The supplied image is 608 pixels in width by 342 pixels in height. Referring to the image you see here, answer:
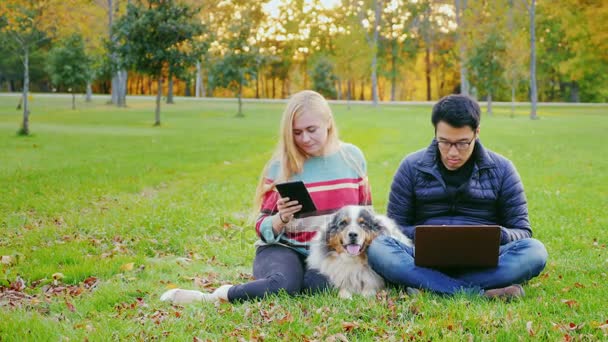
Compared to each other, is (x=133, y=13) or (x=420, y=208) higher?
(x=133, y=13)

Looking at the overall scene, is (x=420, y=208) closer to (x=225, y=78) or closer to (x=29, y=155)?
(x=29, y=155)

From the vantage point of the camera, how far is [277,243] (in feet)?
18.5

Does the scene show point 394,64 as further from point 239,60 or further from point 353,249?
point 353,249

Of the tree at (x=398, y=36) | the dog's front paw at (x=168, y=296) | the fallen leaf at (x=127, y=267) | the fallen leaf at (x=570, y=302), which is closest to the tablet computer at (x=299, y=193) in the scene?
the dog's front paw at (x=168, y=296)

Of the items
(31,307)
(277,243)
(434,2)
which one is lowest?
(31,307)

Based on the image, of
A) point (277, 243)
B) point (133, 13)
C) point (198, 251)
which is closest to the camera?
point (277, 243)

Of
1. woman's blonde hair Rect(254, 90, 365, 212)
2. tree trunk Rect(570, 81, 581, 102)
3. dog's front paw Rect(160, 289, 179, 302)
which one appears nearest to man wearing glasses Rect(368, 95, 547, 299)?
woman's blonde hair Rect(254, 90, 365, 212)

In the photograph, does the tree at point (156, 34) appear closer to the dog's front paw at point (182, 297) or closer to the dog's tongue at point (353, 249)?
the dog's front paw at point (182, 297)

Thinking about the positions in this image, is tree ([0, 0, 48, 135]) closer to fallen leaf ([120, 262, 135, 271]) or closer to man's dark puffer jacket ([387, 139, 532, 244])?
fallen leaf ([120, 262, 135, 271])

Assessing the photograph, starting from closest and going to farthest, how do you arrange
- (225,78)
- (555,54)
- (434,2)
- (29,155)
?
(29,155) < (225,78) < (555,54) < (434,2)

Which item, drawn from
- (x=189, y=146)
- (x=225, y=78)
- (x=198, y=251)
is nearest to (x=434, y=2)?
(x=225, y=78)

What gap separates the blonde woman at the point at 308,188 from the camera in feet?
17.4

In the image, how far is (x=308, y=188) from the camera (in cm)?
552

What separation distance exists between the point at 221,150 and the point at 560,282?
51.0 feet
